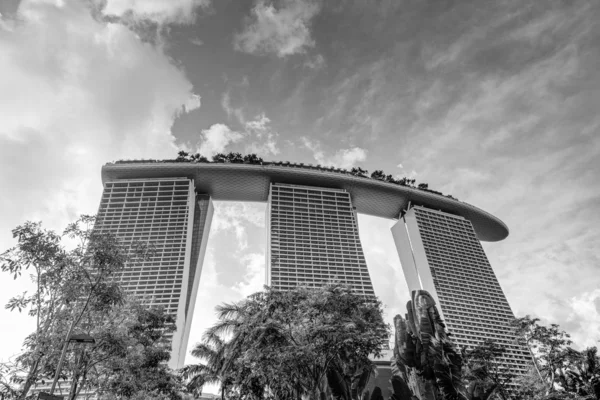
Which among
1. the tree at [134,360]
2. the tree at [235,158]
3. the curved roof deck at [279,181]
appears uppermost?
the tree at [235,158]

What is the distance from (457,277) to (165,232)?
132 ft

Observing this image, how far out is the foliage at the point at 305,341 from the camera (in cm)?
1566

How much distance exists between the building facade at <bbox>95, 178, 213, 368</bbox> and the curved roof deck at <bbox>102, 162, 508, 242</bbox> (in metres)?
1.52

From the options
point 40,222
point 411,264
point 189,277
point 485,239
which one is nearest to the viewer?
point 40,222

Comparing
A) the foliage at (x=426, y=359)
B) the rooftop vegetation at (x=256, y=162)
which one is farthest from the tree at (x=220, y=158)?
the foliage at (x=426, y=359)

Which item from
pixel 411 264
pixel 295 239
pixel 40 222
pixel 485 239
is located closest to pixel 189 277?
pixel 295 239

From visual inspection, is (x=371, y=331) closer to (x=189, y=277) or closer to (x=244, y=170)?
(x=189, y=277)

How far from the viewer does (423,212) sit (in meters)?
62.5

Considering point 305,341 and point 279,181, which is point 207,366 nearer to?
point 305,341

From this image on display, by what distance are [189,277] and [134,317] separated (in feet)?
113

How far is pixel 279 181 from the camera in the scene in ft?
189

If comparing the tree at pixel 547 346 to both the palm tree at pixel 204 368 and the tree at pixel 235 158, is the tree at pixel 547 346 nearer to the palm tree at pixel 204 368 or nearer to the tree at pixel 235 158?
the palm tree at pixel 204 368

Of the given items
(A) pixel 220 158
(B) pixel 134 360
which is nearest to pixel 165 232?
(A) pixel 220 158

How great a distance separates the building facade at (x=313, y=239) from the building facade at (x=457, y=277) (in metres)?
10.4
